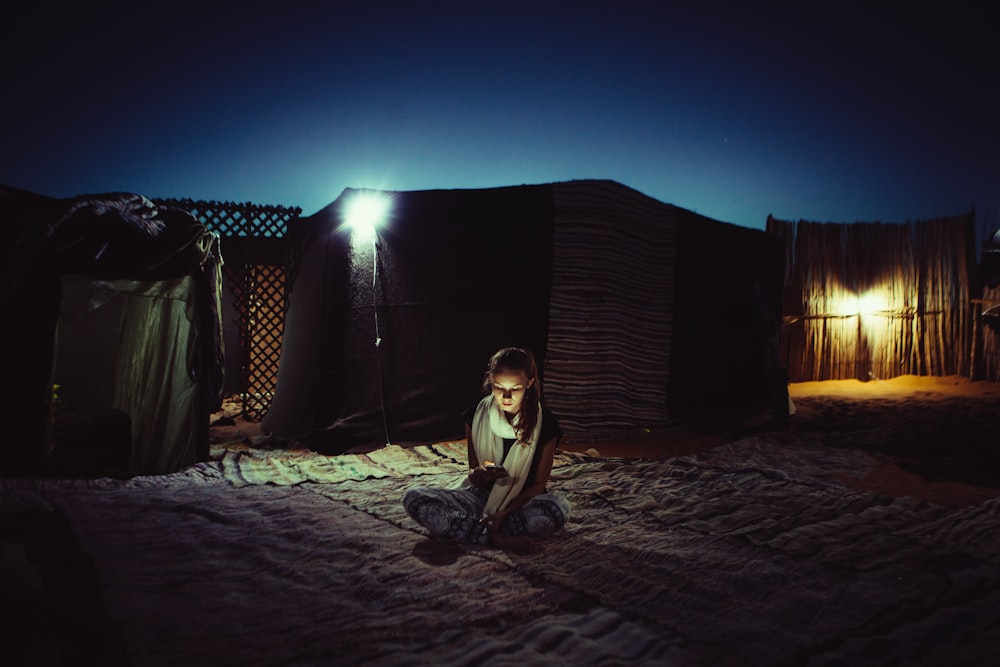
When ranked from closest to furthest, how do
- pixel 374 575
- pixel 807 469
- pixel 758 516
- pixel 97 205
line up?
pixel 374 575 < pixel 758 516 < pixel 97 205 < pixel 807 469

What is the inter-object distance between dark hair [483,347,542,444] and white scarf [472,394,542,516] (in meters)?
0.03

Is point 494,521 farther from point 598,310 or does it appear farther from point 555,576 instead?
point 598,310

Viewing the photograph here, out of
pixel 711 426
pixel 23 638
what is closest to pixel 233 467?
pixel 23 638

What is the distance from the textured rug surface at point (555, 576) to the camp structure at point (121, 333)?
1.40 feet

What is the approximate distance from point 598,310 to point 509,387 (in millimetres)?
3727

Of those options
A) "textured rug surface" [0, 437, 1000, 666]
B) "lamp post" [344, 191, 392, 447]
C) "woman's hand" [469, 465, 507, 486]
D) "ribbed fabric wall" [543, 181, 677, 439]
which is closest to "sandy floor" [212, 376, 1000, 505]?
"ribbed fabric wall" [543, 181, 677, 439]

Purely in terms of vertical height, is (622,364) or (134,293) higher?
(134,293)

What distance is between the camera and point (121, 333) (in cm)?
480

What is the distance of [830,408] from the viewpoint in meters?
7.39

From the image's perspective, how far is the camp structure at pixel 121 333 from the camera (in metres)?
3.60

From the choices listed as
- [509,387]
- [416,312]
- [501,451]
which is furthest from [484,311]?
[509,387]

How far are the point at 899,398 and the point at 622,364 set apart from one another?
482 cm

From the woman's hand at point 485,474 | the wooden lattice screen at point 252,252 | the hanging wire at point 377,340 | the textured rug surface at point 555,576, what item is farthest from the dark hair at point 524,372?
the wooden lattice screen at point 252,252

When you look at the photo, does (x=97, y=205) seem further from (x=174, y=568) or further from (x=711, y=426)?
(x=711, y=426)
